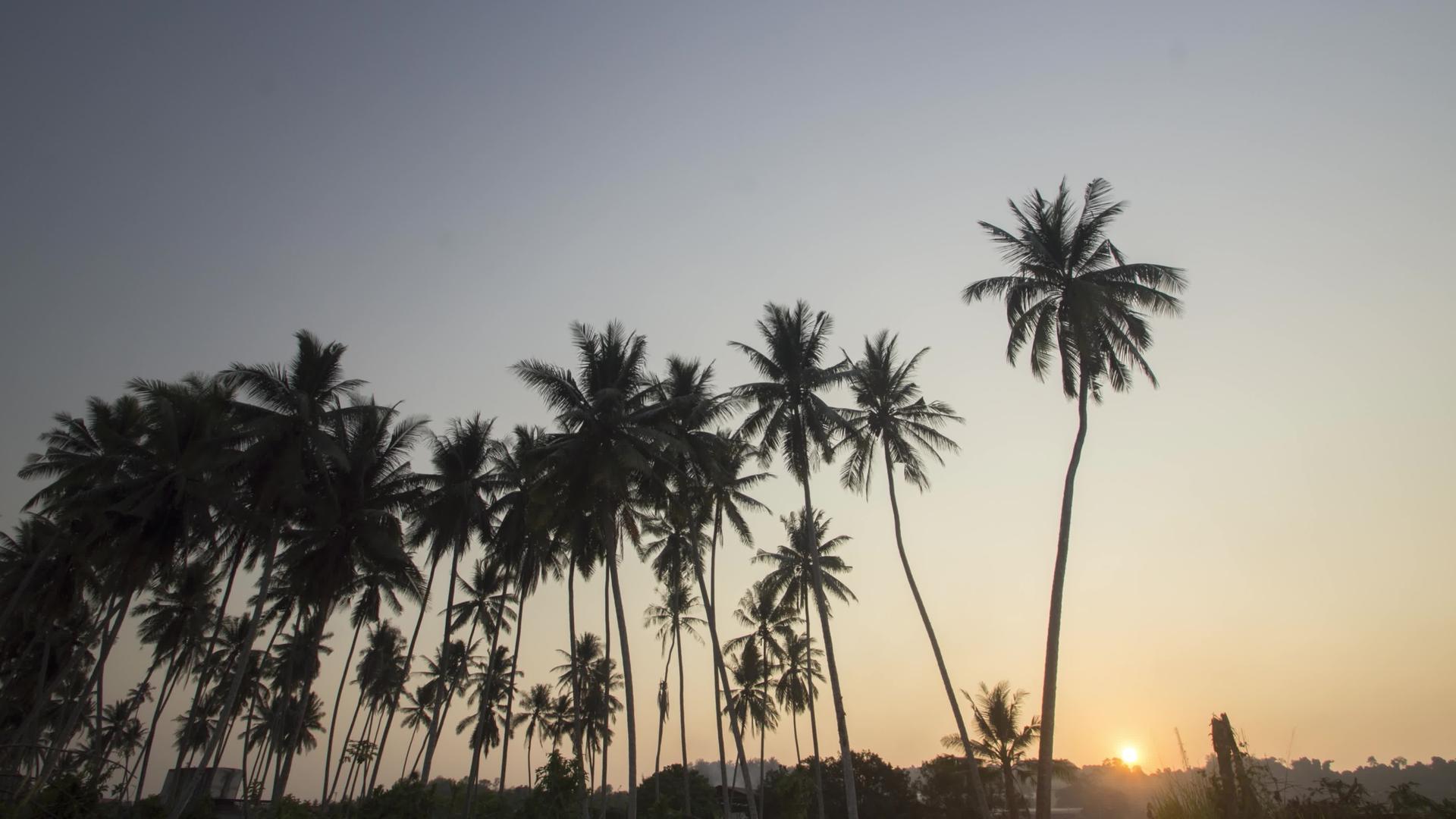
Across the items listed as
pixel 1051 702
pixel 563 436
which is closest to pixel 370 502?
pixel 563 436

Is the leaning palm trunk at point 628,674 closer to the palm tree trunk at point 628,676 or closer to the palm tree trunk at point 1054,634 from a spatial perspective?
the palm tree trunk at point 628,676

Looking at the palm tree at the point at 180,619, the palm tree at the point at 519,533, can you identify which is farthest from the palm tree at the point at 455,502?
the palm tree at the point at 180,619

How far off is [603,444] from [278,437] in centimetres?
1199

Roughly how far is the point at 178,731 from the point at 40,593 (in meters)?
37.4

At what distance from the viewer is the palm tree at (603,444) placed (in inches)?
955

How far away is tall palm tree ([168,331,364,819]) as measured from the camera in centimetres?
2592

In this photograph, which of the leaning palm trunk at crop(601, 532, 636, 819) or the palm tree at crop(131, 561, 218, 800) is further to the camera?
the palm tree at crop(131, 561, 218, 800)

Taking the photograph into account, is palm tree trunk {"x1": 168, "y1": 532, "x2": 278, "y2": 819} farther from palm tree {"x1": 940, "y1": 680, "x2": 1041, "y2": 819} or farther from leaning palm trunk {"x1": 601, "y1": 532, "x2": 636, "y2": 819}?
palm tree {"x1": 940, "y1": 680, "x2": 1041, "y2": 819}

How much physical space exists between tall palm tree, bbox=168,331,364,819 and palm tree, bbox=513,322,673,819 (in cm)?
823

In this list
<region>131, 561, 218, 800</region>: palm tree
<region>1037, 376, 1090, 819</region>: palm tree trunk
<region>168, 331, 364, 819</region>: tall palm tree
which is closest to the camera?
<region>1037, 376, 1090, 819</region>: palm tree trunk

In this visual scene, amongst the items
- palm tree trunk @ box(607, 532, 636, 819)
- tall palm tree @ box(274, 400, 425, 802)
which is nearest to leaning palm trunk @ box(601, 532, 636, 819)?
palm tree trunk @ box(607, 532, 636, 819)

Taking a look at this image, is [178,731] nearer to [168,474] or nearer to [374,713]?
[374,713]

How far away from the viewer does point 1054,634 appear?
2044 centimetres

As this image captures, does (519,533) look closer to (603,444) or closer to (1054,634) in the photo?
(603,444)
